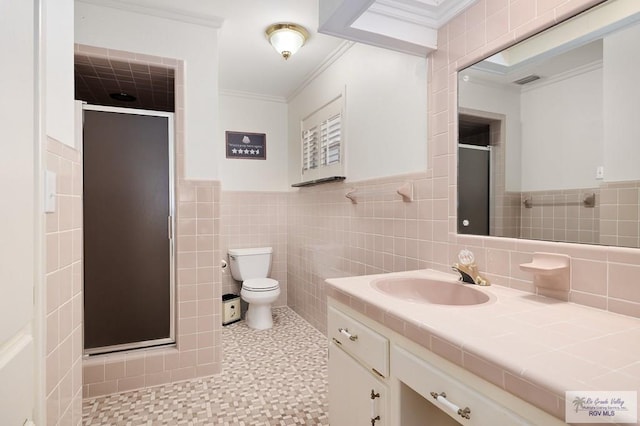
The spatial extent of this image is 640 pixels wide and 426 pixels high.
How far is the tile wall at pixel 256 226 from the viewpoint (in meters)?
3.67

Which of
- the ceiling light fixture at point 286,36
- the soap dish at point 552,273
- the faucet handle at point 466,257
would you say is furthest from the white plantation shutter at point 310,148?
the soap dish at point 552,273

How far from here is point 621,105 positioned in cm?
108

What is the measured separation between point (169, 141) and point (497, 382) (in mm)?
2305

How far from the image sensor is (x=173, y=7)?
2168mm

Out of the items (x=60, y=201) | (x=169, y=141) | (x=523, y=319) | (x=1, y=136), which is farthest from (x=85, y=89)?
(x=523, y=319)

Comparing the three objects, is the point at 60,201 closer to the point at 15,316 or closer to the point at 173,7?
the point at 15,316

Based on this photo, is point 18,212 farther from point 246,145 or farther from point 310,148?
point 246,145

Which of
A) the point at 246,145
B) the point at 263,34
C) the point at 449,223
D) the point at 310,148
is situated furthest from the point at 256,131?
the point at 449,223

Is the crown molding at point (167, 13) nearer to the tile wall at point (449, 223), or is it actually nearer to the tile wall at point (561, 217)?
the tile wall at point (449, 223)

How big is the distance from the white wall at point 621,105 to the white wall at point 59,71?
5.65 feet

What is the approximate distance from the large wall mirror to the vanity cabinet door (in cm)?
84

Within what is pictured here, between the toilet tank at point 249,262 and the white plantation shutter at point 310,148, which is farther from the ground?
the white plantation shutter at point 310,148

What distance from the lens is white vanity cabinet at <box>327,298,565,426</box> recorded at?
79 centimetres

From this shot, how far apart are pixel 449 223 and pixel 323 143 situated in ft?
5.33
